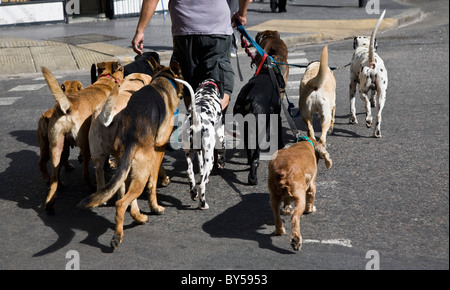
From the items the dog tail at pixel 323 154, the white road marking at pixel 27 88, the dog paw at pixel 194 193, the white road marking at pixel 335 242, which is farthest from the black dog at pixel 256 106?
the white road marking at pixel 27 88

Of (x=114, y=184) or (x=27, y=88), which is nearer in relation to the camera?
(x=114, y=184)

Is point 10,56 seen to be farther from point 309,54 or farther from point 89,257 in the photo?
point 89,257

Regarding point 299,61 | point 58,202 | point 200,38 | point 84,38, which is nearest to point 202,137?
point 200,38

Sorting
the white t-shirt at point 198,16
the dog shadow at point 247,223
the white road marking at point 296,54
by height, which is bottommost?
the dog shadow at point 247,223

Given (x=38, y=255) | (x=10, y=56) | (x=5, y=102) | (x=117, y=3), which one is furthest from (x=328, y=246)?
(x=117, y=3)

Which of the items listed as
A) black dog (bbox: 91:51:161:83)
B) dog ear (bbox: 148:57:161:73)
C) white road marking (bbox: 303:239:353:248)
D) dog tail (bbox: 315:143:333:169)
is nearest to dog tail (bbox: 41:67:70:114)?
dog ear (bbox: 148:57:161:73)

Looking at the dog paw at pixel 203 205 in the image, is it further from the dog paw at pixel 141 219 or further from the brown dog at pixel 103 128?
the brown dog at pixel 103 128

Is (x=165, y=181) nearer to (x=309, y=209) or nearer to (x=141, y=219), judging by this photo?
(x=141, y=219)

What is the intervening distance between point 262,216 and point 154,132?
4.28 ft

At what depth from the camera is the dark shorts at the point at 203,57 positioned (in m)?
6.42

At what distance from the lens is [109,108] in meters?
5.30

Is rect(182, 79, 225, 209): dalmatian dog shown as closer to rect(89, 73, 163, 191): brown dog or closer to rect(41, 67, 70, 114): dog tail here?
rect(89, 73, 163, 191): brown dog

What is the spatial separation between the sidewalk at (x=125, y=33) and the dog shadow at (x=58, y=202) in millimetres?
5421

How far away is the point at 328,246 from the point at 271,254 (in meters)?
0.50
